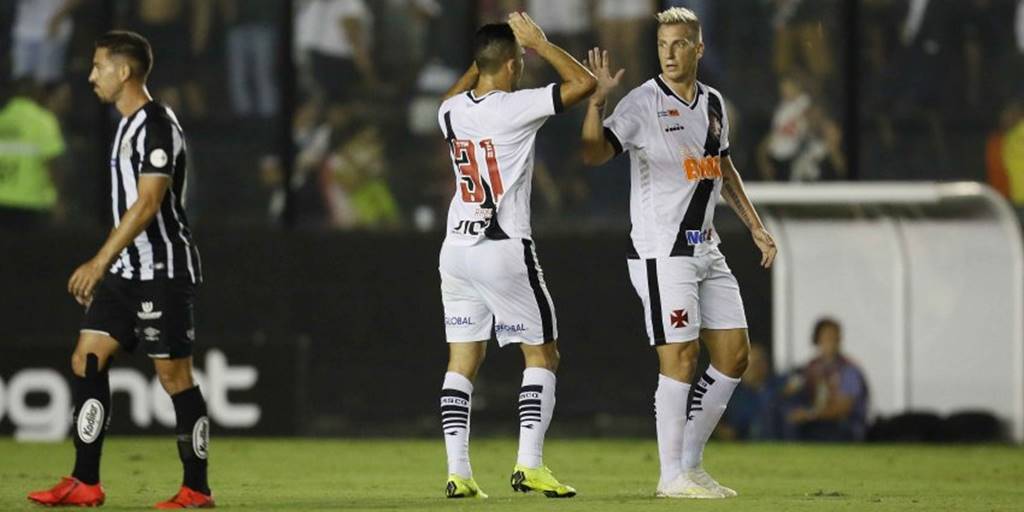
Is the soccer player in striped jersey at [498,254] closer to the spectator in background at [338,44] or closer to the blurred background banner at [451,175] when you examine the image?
the blurred background banner at [451,175]

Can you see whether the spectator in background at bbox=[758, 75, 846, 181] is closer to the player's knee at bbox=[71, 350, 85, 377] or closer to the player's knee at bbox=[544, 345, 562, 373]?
the player's knee at bbox=[544, 345, 562, 373]

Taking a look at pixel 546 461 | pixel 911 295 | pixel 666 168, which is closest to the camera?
pixel 666 168

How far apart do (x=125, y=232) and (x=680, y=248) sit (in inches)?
99.8

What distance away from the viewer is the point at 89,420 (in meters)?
8.90

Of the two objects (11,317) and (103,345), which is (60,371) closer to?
(11,317)

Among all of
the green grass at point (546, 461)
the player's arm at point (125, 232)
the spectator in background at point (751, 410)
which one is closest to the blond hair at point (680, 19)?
the green grass at point (546, 461)

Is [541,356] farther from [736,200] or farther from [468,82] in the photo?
[468,82]

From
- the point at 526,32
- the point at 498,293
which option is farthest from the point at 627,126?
the point at 498,293

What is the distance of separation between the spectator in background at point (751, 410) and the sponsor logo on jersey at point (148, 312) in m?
7.92

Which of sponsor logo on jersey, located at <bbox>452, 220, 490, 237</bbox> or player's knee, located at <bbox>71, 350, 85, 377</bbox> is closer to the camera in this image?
player's knee, located at <bbox>71, 350, 85, 377</bbox>

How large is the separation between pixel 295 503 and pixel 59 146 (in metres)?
8.32

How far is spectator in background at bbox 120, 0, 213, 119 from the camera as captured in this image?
672 inches

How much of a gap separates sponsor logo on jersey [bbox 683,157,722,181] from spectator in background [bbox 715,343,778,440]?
652 cm

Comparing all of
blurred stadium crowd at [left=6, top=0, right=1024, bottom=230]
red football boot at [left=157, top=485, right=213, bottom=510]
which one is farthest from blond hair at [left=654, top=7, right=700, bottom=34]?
blurred stadium crowd at [left=6, top=0, right=1024, bottom=230]
